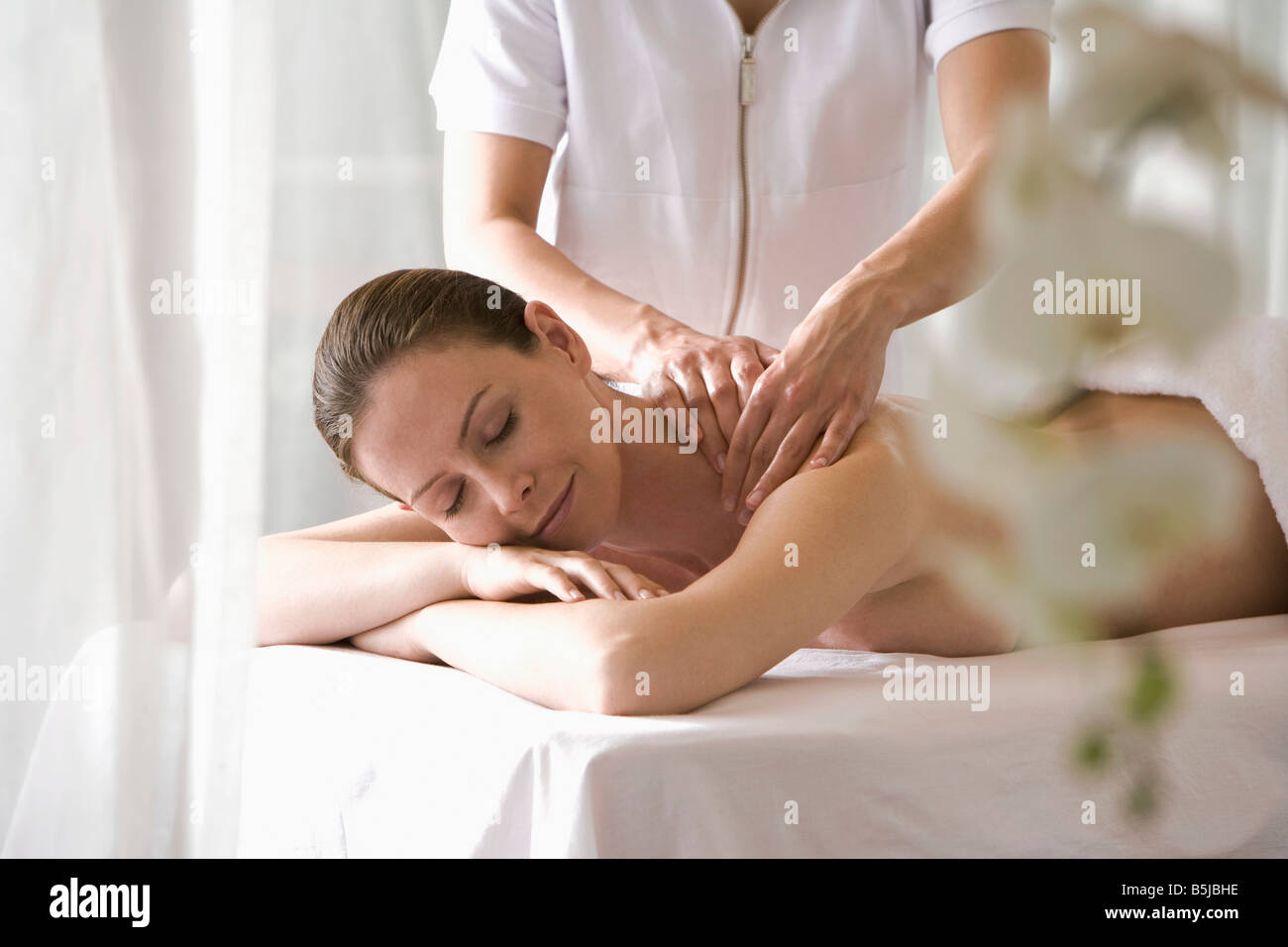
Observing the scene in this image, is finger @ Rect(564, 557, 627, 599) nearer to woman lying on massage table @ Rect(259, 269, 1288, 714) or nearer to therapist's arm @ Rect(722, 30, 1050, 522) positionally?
woman lying on massage table @ Rect(259, 269, 1288, 714)

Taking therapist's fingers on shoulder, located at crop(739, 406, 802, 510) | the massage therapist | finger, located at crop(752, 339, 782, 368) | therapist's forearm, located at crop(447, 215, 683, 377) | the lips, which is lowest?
the lips

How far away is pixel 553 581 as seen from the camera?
102 centimetres

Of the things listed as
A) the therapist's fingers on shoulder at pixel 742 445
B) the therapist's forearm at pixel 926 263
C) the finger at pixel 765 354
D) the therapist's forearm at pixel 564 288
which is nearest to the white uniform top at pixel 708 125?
the therapist's forearm at pixel 564 288

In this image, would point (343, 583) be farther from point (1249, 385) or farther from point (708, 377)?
point (1249, 385)

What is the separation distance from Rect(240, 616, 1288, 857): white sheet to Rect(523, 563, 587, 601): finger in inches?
3.9

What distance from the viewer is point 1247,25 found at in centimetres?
246

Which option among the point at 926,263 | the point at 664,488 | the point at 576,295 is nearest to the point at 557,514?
the point at 664,488

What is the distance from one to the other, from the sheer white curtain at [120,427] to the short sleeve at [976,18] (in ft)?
3.63

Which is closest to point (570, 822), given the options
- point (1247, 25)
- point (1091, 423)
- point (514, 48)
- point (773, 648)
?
point (773, 648)

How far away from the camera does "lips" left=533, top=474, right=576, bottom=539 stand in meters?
1.14

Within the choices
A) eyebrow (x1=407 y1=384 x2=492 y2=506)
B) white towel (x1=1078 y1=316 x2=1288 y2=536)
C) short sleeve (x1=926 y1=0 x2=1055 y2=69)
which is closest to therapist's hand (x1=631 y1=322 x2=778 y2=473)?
eyebrow (x1=407 y1=384 x2=492 y2=506)

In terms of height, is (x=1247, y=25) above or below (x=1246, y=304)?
above

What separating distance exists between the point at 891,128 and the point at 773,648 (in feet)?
3.61

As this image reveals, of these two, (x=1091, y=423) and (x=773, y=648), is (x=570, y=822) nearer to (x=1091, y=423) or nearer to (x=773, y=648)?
(x=773, y=648)
